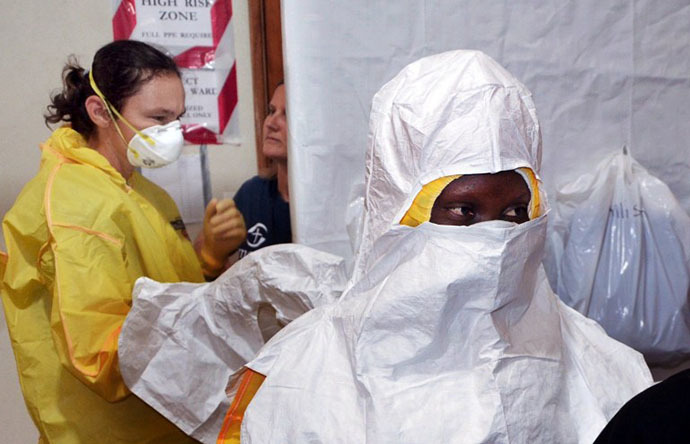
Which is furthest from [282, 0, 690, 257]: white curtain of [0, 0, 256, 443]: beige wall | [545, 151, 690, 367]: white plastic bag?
[0, 0, 256, 443]: beige wall

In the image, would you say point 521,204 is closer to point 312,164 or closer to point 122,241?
point 312,164

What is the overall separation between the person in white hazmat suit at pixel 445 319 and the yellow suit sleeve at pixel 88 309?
12.8 inches

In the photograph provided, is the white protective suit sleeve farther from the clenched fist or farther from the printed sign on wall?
the printed sign on wall

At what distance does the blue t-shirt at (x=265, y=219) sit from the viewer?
5.27 ft

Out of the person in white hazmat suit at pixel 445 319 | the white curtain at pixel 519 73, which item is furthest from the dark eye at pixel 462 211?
the white curtain at pixel 519 73

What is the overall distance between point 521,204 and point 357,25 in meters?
0.54

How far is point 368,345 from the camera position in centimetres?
83

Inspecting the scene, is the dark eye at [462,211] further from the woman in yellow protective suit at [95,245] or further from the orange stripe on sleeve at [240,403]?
the woman in yellow protective suit at [95,245]

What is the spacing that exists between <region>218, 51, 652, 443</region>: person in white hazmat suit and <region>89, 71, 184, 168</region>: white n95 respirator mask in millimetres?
593

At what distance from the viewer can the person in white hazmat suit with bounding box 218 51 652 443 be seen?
2.62ft

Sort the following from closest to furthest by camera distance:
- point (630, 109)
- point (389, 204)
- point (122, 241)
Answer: point (389, 204), point (122, 241), point (630, 109)

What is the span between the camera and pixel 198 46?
166 cm

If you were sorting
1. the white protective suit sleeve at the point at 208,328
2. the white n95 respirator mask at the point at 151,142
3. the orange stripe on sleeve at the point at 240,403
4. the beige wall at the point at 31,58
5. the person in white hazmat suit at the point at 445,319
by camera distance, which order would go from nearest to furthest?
the person in white hazmat suit at the point at 445,319 → the orange stripe on sleeve at the point at 240,403 → the white protective suit sleeve at the point at 208,328 → the white n95 respirator mask at the point at 151,142 → the beige wall at the point at 31,58

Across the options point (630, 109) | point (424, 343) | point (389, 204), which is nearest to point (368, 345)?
point (424, 343)
